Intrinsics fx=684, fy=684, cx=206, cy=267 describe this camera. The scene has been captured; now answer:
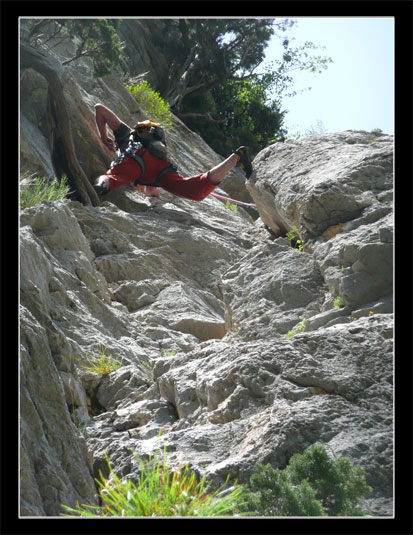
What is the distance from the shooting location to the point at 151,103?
477 inches

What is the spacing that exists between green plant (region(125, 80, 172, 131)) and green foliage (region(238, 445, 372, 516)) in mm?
8828

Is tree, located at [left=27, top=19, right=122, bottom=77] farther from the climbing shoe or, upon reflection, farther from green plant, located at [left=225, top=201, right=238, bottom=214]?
green plant, located at [left=225, top=201, right=238, bottom=214]

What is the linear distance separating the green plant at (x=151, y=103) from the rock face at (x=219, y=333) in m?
2.04

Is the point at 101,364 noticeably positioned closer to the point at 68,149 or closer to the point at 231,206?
the point at 68,149

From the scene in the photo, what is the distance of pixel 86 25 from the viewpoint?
187 inches

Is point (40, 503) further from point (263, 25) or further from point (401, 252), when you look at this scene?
point (263, 25)

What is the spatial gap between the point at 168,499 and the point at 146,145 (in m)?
6.65

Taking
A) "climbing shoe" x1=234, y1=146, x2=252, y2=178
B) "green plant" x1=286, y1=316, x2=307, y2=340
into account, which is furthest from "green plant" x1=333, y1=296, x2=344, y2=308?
"climbing shoe" x1=234, y1=146, x2=252, y2=178

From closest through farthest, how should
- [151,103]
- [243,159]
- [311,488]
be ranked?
1. [311,488]
2. [243,159]
3. [151,103]

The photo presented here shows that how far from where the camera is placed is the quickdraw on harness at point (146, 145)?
30.6 ft

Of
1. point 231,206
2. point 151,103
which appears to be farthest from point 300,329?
point 151,103

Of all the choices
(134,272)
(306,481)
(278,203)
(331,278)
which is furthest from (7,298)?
(134,272)

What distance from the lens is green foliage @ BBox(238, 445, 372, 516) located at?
331cm

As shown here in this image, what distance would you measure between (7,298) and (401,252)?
7.21ft
